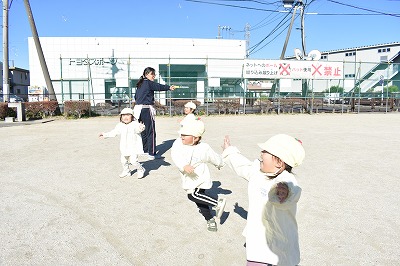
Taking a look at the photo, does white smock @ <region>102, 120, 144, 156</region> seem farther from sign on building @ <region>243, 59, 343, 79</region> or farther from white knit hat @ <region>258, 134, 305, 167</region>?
sign on building @ <region>243, 59, 343, 79</region>

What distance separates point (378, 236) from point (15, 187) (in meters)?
4.49

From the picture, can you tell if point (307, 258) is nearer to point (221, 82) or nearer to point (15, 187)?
point (15, 187)

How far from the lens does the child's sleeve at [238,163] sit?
2047 mm

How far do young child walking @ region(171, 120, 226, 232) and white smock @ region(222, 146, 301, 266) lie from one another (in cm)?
89

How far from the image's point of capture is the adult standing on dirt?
219 inches

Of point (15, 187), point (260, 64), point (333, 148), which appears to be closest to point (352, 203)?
point (333, 148)

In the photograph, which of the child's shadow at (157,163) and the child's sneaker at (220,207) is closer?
the child's sneaker at (220,207)

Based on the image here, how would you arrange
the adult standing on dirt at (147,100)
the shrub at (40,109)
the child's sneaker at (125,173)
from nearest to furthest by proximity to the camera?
1. the child's sneaker at (125,173)
2. the adult standing on dirt at (147,100)
3. the shrub at (40,109)

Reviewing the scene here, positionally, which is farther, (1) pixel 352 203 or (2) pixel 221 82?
(2) pixel 221 82

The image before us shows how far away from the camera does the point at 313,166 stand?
5.44 metres

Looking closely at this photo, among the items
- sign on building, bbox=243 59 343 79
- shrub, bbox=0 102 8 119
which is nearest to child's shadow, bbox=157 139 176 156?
shrub, bbox=0 102 8 119

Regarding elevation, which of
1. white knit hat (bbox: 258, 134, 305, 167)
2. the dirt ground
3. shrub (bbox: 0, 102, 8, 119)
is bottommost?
the dirt ground

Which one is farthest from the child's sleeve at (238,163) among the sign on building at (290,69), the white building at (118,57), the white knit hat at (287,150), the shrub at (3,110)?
the white building at (118,57)

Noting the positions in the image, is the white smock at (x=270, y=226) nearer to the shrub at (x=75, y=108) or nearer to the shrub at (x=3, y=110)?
the shrub at (x=75, y=108)
